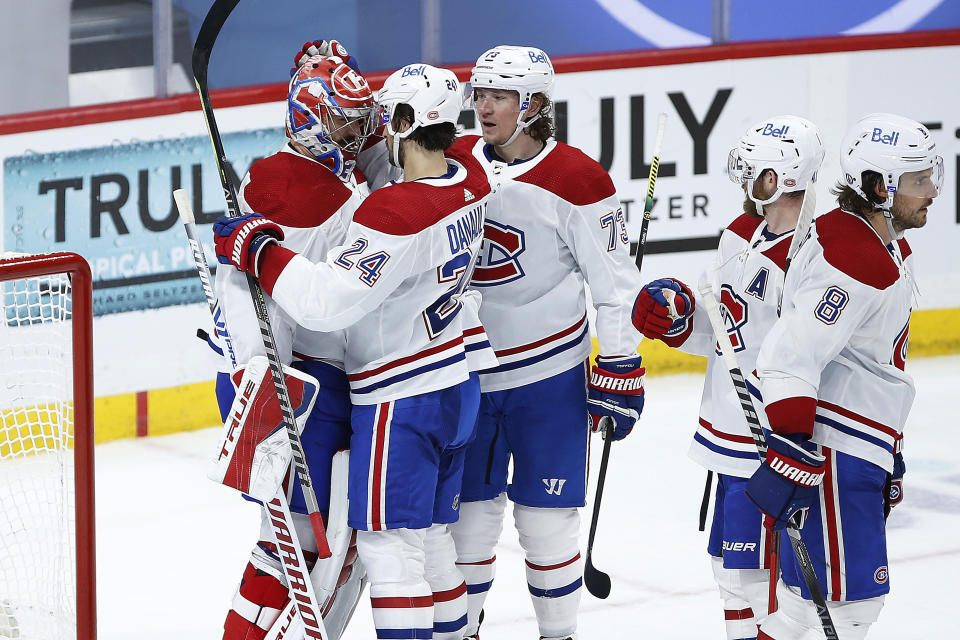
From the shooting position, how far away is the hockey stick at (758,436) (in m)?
2.36

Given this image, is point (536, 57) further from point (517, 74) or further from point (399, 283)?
point (399, 283)

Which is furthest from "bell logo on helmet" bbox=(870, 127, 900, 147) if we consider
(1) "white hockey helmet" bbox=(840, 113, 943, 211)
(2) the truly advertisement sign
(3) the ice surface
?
(2) the truly advertisement sign

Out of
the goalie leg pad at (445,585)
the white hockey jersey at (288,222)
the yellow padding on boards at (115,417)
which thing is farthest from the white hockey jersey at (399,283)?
the yellow padding on boards at (115,417)

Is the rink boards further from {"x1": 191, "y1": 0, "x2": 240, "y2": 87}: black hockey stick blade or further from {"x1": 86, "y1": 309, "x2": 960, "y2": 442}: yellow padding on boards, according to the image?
{"x1": 191, "y1": 0, "x2": 240, "y2": 87}: black hockey stick blade

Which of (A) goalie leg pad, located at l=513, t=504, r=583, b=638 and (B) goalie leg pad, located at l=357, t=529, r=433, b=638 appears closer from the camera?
(B) goalie leg pad, located at l=357, t=529, r=433, b=638

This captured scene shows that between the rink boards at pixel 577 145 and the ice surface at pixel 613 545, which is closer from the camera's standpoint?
the ice surface at pixel 613 545

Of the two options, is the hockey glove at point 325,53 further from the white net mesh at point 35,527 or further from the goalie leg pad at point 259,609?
the goalie leg pad at point 259,609

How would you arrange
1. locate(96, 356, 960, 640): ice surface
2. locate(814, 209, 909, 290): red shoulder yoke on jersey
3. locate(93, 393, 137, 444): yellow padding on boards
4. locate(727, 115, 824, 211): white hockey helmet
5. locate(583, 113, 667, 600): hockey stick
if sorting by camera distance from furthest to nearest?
locate(93, 393, 137, 444): yellow padding on boards < locate(96, 356, 960, 640): ice surface < locate(583, 113, 667, 600): hockey stick < locate(727, 115, 824, 211): white hockey helmet < locate(814, 209, 909, 290): red shoulder yoke on jersey

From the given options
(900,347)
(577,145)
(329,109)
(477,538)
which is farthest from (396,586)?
(577,145)

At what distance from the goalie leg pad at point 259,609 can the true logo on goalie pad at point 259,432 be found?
20 cm

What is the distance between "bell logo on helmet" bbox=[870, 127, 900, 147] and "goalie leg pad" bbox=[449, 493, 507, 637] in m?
1.12

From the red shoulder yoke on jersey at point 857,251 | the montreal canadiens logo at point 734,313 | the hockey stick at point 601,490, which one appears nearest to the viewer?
the red shoulder yoke on jersey at point 857,251

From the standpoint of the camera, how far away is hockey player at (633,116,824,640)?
2.65 m

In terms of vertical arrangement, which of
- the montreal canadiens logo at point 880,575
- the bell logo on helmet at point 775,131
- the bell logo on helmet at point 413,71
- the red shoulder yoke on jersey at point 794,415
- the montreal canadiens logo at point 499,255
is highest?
the bell logo on helmet at point 413,71
